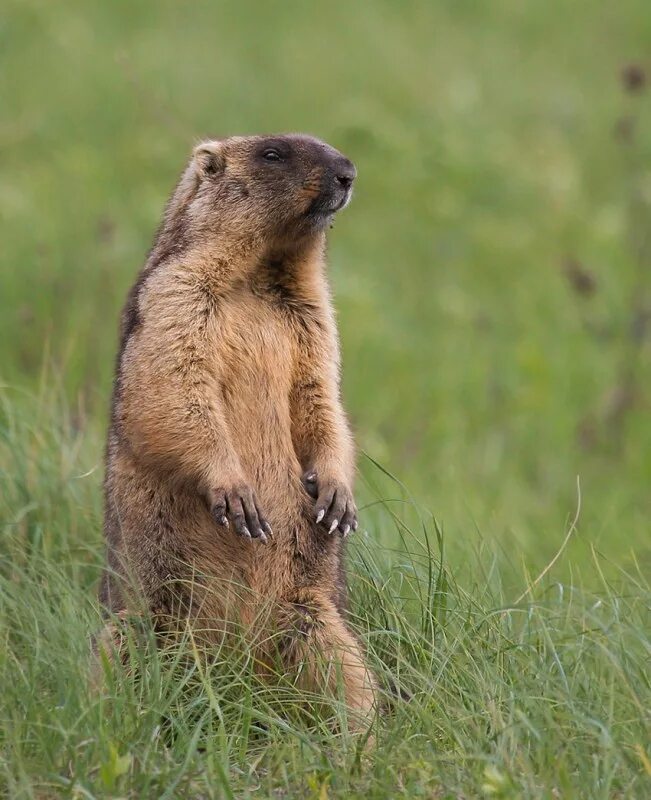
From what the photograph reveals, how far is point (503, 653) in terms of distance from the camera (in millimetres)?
4703

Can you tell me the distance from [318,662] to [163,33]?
11.5 meters

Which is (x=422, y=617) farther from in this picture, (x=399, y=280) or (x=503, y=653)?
(x=399, y=280)

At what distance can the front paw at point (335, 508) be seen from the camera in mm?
5184

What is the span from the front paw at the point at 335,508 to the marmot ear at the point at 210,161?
132 centimetres

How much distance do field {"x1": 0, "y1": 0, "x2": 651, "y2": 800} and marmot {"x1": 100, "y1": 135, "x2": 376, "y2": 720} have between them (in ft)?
0.78

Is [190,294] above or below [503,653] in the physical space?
above

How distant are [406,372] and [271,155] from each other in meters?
5.24

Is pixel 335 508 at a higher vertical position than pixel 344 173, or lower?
lower

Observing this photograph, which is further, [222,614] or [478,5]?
[478,5]

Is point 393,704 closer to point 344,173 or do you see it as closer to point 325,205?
point 325,205

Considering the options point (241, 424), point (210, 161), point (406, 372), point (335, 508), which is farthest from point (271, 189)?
point (406, 372)

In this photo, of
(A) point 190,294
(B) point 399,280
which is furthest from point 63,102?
(A) point 190,294

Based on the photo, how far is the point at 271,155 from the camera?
571 cm

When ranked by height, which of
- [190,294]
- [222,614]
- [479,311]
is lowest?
[479,311]
